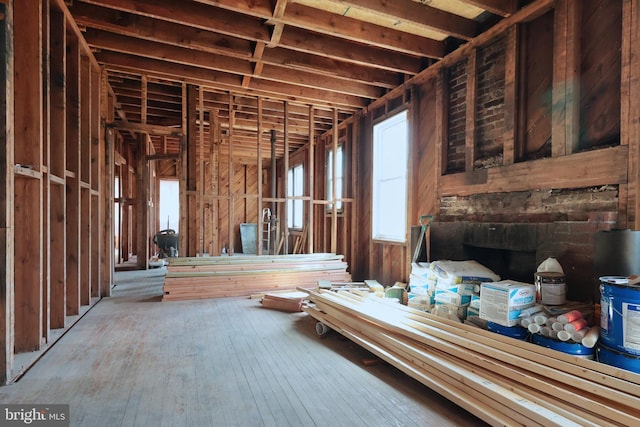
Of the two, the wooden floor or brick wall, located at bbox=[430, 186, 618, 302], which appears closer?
the wooden floor

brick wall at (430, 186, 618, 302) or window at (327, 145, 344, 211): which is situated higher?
window at (327, 145, 344, 211)

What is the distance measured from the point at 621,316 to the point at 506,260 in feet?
5.59

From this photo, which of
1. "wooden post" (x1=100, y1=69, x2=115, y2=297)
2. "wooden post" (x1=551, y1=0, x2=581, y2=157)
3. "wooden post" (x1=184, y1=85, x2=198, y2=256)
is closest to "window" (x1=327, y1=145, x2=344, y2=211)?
"wooden post" (x1=184, y1=85, x2=198, y2=256)

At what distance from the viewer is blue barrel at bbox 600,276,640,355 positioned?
2.13 metres

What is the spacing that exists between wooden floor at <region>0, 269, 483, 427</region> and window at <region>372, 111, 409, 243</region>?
8.76ft

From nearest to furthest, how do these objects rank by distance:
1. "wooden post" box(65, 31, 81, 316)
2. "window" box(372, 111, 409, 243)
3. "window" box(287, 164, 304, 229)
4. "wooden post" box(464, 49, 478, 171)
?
1. "wooden post" box(65, 31, 81, 316)
2. "wooden post" box(464, 49, 478, 171)
3. "window" box(372, 111, 409, 243)
4. "window" box(287, 164, 304, 229)

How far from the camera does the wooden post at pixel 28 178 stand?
2.90 meters

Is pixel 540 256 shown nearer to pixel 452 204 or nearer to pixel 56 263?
pixel 452 204

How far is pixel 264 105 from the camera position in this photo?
6.91m

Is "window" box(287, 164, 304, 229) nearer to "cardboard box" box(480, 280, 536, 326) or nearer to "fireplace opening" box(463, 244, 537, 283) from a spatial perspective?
"fireplace opening" box(463, 244, 537, 283)

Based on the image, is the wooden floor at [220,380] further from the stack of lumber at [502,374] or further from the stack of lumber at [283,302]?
the stack of lumber at [283,302]

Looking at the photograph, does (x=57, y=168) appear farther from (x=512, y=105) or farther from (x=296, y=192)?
(x=296, y=192)

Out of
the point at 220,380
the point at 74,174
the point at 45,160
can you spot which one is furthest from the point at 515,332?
the point at 74,174

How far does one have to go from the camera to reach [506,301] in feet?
9.00
